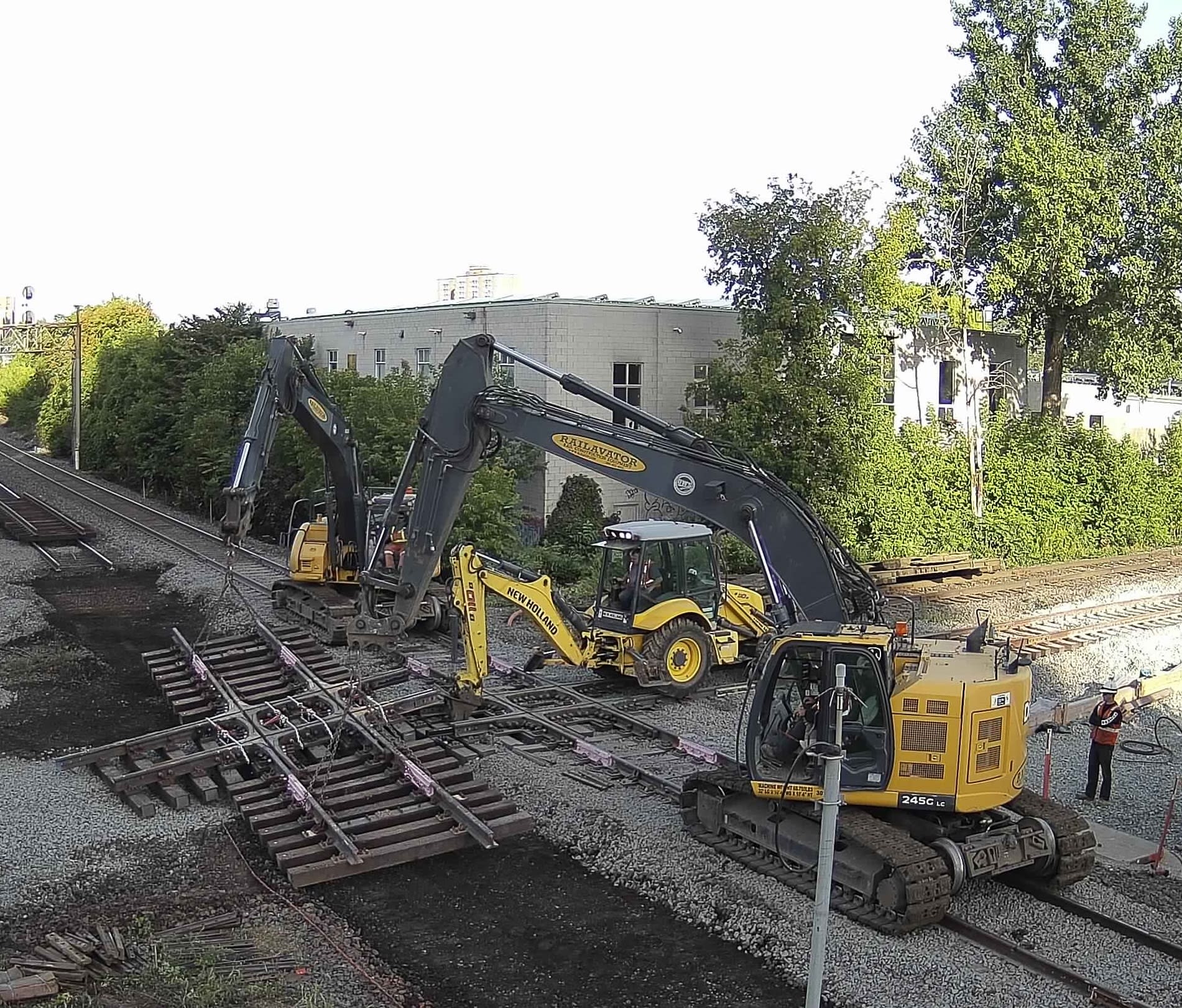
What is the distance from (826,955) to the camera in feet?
32.3

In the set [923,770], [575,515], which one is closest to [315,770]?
[923,770]

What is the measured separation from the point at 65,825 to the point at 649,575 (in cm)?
832

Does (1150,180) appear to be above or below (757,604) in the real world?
above

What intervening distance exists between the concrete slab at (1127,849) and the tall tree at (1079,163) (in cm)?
2264

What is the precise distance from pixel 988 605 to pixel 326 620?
1377 centimetres

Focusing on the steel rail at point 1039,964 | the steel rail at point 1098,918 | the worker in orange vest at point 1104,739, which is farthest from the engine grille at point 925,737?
the worker in orange vest at point 1104,739

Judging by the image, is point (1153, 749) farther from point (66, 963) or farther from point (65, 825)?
point (65, 825)

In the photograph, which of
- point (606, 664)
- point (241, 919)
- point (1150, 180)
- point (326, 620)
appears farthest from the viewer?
point (1150, 180)

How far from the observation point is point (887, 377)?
35.2 metres

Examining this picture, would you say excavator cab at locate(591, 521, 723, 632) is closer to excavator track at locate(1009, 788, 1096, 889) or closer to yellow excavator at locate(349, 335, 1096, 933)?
yellow excavator at locate(349, 335, 1096, 933)

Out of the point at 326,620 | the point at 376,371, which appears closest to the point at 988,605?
the point at 326,620

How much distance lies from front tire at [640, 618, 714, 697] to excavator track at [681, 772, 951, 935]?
5.72 meters

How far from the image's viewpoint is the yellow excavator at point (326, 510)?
19109 millimetres

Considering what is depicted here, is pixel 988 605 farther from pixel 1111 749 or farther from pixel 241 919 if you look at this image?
pixel 241 919
